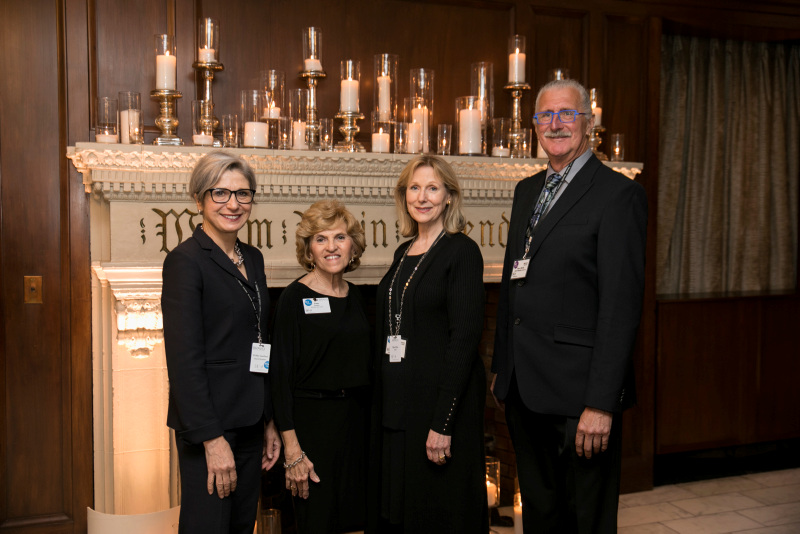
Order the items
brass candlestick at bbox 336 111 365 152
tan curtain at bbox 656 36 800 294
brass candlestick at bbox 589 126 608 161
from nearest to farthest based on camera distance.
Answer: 1. brass candlestick at bbox 336 111 365 152
2. brass candlestick at bbox 589 126 608 161
3. tan curtain at bbox 656 36 800 294

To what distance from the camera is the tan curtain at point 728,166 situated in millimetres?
5047

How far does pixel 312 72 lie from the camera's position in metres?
3.41

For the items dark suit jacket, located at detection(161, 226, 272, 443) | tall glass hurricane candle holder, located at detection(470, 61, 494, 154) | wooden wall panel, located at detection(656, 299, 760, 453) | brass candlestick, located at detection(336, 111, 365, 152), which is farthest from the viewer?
wooden wall panel, located at detection(656, 299, 760, 453)

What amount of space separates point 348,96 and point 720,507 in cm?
301

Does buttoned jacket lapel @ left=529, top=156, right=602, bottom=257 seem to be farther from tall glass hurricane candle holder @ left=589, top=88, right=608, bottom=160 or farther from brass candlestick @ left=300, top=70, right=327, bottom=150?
tall glass hurricane candle holder @ left=589, top=88, right=608, bottom=160

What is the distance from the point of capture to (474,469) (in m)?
2.58

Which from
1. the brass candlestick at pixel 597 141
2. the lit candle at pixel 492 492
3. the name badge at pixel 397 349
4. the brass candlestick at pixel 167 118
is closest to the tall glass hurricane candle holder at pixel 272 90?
the brass candlestick at pixel 167 118

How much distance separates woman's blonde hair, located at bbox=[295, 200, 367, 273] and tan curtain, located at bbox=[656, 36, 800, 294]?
10.1 ft

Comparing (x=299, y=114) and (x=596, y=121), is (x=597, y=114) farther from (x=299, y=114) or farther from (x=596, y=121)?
(x=299, y=114)

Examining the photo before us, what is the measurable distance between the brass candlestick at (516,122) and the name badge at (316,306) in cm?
166

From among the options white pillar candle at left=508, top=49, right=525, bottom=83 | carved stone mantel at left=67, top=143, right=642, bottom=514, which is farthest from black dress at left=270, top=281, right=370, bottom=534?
white pillar candle at left=508, top=49, right=525, bottom=83

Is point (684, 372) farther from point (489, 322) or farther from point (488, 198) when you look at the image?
point (488, 198)

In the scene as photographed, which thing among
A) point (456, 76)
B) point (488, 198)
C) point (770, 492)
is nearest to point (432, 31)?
point (456, 76)

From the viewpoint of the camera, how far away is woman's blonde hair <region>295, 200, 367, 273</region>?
262 centimetres
